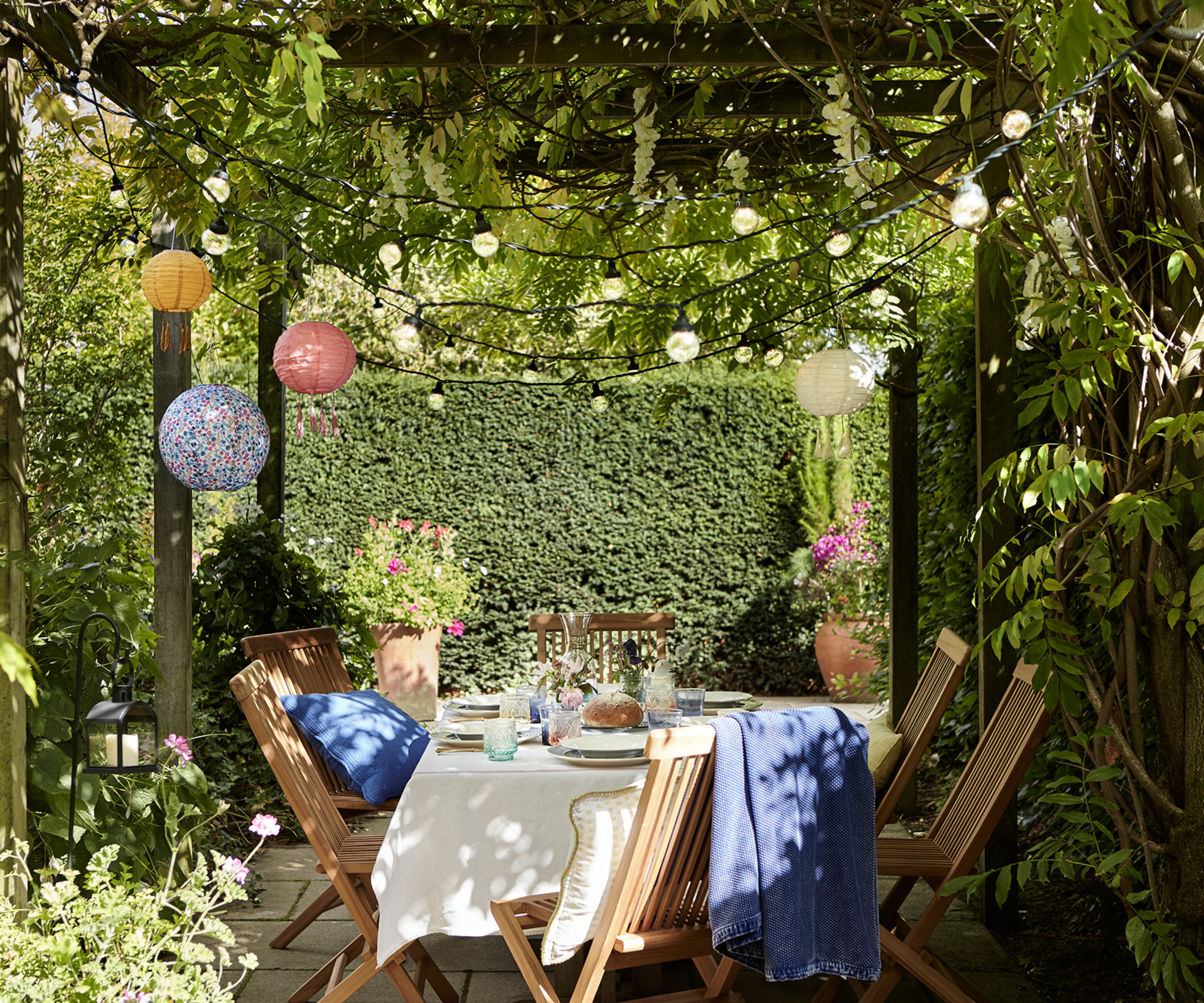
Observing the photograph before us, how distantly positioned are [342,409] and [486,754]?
5067 millimetres

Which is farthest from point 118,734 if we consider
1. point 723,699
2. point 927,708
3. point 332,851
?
point 927,708

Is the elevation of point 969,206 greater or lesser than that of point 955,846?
greater

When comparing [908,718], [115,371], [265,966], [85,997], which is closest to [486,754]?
[265,966]

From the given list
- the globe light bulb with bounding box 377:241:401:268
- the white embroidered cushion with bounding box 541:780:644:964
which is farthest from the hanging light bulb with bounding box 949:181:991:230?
the globe light bulb with bounding box 377:241:401:268

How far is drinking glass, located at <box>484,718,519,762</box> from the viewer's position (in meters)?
2.68

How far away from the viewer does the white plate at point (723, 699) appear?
3.62 m

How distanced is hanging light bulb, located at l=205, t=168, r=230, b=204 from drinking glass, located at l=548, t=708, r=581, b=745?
1594 millimetres

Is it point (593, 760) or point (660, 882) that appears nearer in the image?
point (660, 882)

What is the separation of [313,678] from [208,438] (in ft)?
2.91

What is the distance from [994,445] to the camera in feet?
11.3

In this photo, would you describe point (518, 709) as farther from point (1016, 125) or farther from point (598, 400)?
point (598, 400)

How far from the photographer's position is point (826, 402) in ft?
12.6

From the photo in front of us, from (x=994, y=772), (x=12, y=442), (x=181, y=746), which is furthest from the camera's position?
(x=181, y=746)

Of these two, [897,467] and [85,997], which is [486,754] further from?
[897,467]
